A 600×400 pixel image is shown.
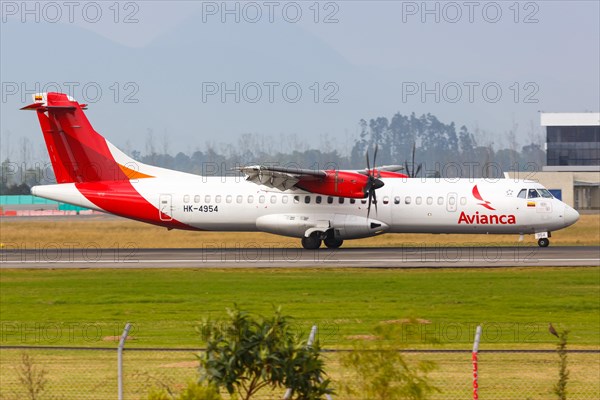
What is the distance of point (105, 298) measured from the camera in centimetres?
Result: 2934

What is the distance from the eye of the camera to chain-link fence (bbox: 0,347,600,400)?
15.5 meters

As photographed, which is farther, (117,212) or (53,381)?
(117,212)

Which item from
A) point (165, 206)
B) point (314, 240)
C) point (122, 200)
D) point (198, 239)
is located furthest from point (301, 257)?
point (198, 239)

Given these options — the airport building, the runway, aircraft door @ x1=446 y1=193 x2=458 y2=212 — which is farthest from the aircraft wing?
the airport building

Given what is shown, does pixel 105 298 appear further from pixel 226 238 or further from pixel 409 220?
pixel 226 238

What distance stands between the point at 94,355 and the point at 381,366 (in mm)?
8032

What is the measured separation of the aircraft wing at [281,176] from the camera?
134 feet

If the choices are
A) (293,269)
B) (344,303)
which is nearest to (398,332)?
(344,303)

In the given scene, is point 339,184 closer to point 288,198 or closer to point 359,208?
point 359,208

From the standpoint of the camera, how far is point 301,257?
3981 centimetres

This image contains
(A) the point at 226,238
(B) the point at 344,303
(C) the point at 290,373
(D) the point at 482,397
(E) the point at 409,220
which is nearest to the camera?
(C) the point at 290,373

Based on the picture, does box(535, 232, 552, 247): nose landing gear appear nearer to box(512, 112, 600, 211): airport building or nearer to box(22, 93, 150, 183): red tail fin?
box(22, 93, 150, 183): red tail fin

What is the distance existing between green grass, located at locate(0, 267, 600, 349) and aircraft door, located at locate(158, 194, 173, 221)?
25.1 feet

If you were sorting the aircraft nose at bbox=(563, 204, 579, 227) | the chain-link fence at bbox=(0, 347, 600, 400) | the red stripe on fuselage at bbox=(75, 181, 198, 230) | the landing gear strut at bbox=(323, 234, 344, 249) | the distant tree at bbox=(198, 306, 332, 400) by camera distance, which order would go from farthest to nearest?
the landing gear strut at bbox=(323, 234, 344, 249) → the red stripe on fuselage at bbox=(75, 181, 198, 230) → the aircraft nose at bbox=(563, 204, 579, 227) → the chain-link fence at bbox=(0, 347, 600, 400) → the distant tree at bbox=(198, 306, 332, 400)
